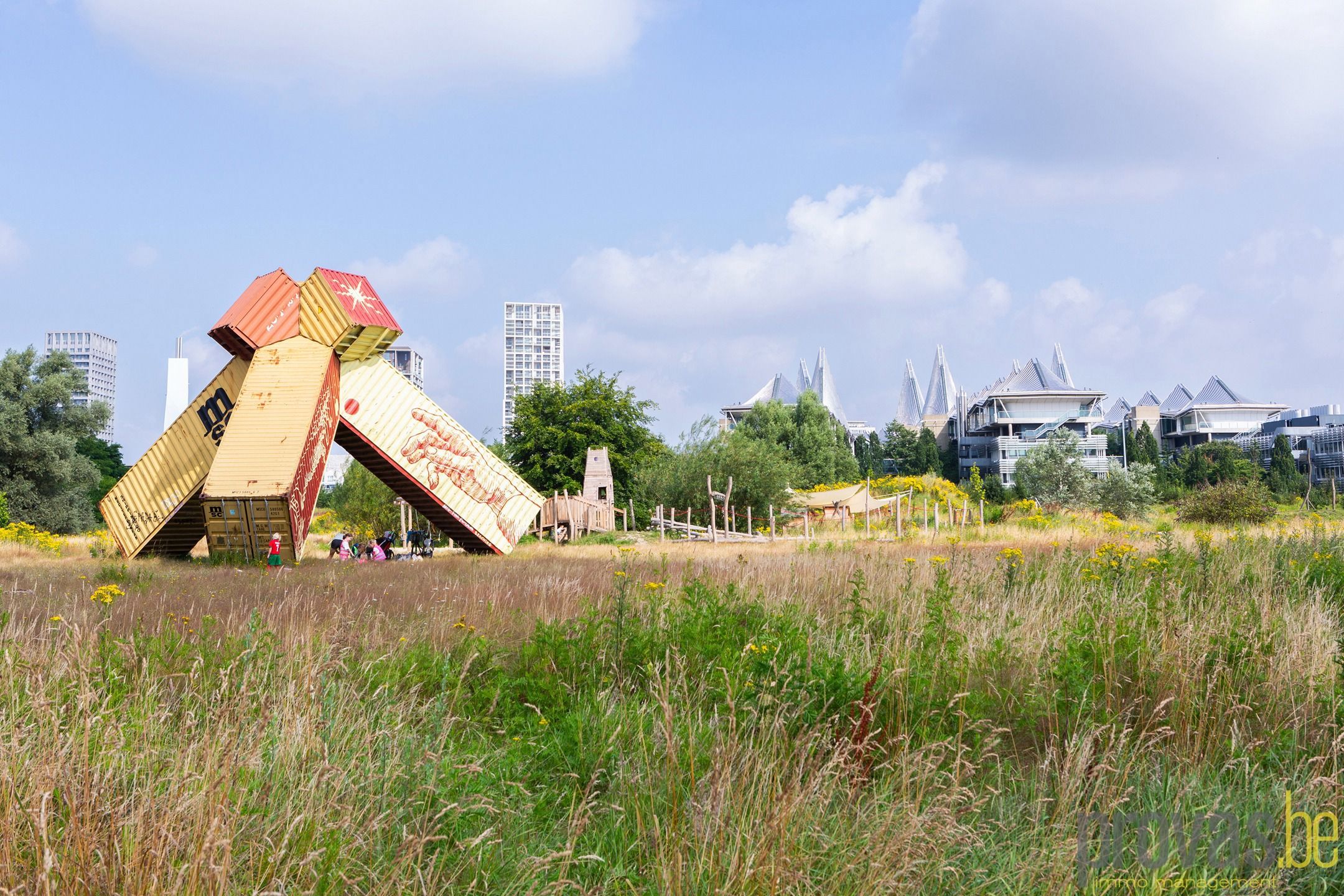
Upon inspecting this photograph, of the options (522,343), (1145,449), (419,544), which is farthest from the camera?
(522,343)

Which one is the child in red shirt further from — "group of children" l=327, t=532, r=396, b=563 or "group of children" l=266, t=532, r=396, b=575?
"group of children" l=327, t=532, r=396, b=563

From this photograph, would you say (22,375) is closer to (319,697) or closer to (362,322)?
(362,322)

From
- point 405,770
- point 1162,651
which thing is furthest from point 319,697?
point 1162,651

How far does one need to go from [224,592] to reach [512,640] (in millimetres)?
4371

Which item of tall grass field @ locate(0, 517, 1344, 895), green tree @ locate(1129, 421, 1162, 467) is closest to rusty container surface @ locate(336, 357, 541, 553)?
tall grass field @ locate(0, 517, 1344, 895)

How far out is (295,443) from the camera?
636 inches

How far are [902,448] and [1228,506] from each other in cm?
5747

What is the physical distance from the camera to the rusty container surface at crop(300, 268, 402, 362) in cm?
1759

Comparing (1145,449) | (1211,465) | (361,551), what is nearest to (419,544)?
(361,551)

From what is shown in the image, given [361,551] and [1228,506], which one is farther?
[1228,506]

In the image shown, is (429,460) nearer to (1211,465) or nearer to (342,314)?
(342,314)

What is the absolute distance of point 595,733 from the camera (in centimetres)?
442

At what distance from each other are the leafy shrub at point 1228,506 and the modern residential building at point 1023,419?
4822cm

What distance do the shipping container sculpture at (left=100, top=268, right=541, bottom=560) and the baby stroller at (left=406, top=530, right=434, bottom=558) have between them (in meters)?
3.59
